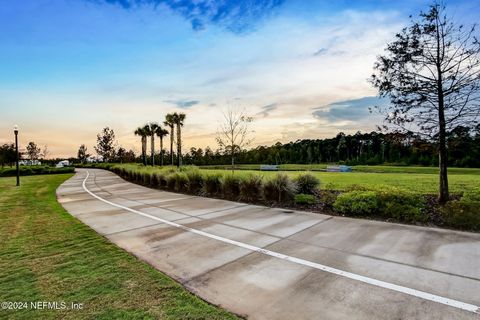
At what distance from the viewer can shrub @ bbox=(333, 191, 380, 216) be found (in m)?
6.53

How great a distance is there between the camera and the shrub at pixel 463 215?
5258 millimetres

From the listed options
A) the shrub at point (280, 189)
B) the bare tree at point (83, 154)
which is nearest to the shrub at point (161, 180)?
the shrub at point (280, 189)

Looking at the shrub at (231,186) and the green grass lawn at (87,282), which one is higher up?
the shrub at (231,186)

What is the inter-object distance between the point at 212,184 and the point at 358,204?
5.75m

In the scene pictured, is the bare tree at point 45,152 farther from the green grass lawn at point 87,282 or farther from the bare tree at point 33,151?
the green grass lawn at point 87,282

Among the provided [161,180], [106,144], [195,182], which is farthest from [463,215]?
[106,144]

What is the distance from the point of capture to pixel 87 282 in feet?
11.1

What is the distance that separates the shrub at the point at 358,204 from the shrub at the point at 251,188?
2.70m

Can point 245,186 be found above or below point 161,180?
above

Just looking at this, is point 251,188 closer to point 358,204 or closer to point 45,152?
point 358,204

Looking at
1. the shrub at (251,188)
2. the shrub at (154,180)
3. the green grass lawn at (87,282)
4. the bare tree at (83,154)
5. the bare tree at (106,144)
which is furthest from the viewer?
the bare tree at (83,154)

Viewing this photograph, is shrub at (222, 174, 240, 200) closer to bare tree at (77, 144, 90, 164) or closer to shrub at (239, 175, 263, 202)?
shrub at (239, 175, 263, 202)

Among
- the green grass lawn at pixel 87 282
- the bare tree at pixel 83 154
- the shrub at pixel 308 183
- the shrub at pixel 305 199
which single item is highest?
the bare tree at pixel 83 154

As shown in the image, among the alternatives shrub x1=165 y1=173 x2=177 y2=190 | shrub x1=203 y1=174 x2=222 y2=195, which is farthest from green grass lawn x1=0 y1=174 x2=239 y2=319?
shrub x1=165 y1=173 x2=177 y2=190
